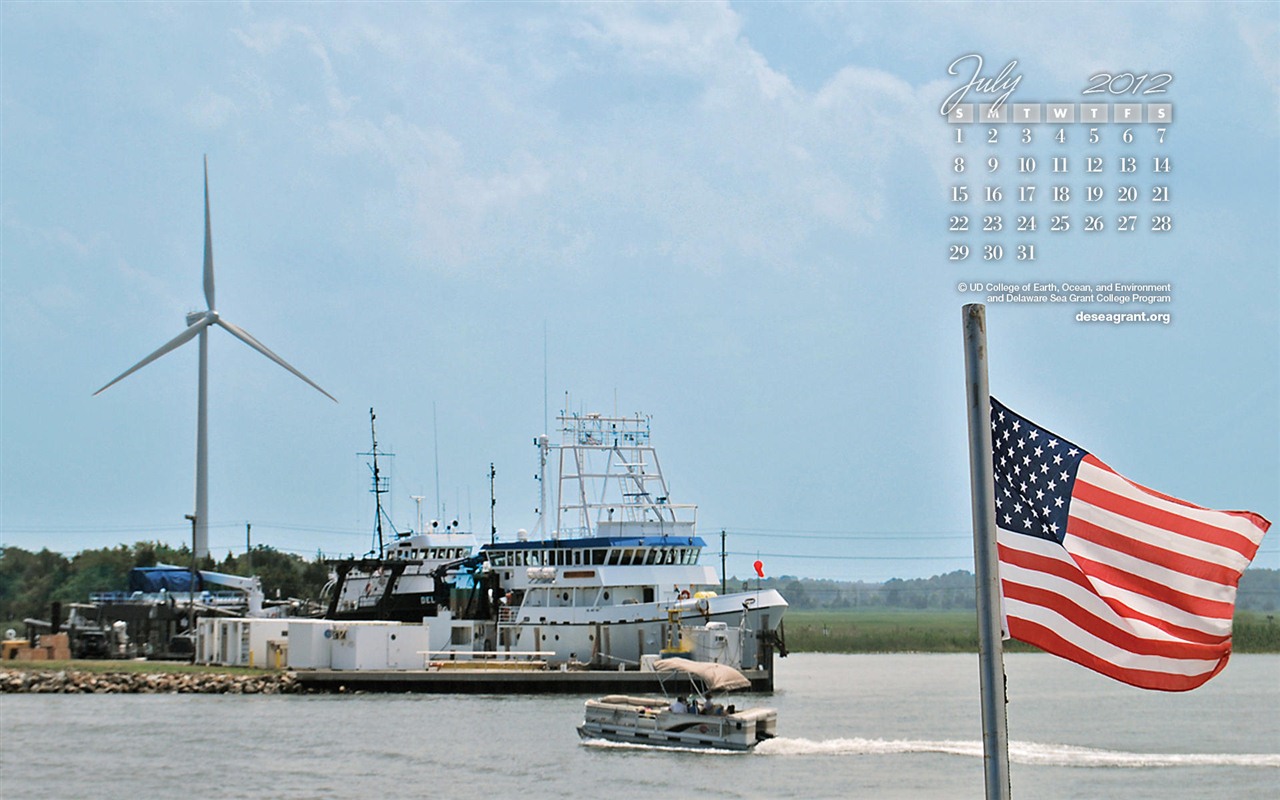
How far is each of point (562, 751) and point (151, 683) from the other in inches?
936

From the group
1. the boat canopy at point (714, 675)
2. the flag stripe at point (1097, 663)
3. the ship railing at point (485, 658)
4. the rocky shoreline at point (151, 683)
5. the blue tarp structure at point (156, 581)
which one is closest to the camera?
the flag stripe at point (1097, 663)

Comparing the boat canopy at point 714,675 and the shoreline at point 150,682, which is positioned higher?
the boat canopy at point 714,675

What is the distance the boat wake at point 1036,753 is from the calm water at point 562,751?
0.29ft

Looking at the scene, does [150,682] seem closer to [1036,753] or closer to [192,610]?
[192,610]

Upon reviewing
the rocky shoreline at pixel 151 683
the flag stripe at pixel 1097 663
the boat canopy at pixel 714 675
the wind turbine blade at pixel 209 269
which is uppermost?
the wind turbine blade at pixel 209 269

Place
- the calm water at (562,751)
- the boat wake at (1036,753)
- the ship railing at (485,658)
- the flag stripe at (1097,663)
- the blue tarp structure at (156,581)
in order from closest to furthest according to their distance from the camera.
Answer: the flag stripe at (1097,663)
the calm water at (562,751)
the boat wake at (1036,753)
the ship railing at (485,658)
the blue tarp structure at (156,581)

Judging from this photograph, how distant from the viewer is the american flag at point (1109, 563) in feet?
26.6

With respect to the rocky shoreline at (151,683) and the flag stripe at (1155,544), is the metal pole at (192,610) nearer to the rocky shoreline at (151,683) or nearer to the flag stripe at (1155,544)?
the rocky shoreline at (151,683)

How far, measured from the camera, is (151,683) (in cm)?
5259

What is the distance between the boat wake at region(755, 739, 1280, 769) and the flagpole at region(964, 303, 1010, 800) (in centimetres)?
2597

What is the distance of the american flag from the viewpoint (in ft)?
26.6

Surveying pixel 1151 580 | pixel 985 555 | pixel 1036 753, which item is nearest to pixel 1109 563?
pixel 1151 580

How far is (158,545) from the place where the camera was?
12412 cm

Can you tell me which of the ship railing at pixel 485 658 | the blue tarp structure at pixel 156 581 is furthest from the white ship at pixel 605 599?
the blue tarp structure at pixel 156 581
